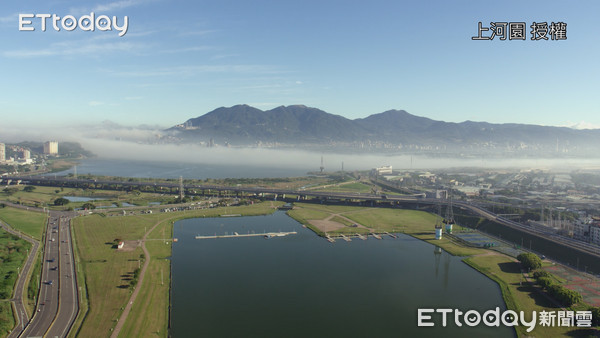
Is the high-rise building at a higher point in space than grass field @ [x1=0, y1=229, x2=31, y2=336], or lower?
higher

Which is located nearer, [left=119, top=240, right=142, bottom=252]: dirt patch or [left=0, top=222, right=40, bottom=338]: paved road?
[left=0, top=222, right=40, bottom=338]: paved road

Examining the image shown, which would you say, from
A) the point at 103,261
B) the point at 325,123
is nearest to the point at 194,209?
the point at 103,261

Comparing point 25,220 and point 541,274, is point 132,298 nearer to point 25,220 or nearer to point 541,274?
point 541,274

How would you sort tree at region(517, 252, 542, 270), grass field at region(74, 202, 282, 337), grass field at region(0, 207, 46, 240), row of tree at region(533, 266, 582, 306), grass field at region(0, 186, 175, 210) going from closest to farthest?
1. grass field at region(74, 202, 282, 337)
2. row of tree at region(533, 266, 582, 306)
3. tree at region(517, 252, 542, 270)
4. grass field at region(0, 207, 46, 240)
5. grass field at region(0, 186, 175, 210)

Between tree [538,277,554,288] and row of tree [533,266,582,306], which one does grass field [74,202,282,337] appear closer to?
row of tree [533,266,582,306]

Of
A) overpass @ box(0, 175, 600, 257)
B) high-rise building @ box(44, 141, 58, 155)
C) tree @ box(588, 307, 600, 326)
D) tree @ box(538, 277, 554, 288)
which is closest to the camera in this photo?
tree @ box(588, 307, 600, 326)

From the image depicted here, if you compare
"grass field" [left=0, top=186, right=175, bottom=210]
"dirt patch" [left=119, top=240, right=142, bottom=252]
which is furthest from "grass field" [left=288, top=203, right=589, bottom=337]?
"grass field" [left=0, top=186, right=175, bottom=210]

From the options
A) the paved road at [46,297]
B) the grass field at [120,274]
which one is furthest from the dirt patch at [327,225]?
the paved road at [46,297]
